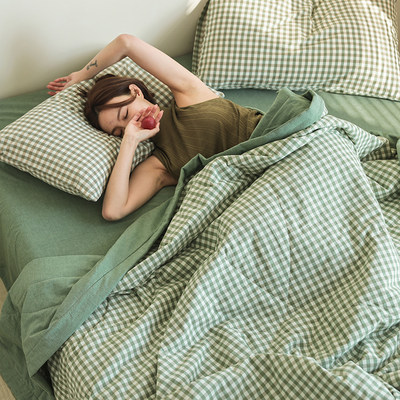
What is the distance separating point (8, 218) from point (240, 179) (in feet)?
2.29

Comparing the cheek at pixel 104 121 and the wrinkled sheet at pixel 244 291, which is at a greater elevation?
the cheek at pixel 104 121

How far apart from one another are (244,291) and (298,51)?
1.09 m

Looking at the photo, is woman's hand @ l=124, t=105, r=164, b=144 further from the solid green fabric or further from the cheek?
the solid green fabric

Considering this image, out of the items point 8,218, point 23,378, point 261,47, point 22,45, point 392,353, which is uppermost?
point 22,45

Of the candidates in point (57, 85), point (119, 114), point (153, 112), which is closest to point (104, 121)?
point (119, 114)

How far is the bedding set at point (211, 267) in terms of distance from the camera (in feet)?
3.94

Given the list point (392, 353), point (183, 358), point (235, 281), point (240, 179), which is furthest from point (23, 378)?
point (392, 353)

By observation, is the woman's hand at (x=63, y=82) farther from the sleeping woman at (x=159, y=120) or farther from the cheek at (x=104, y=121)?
the cheek at (x=104, y=121)

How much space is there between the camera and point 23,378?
152 cm

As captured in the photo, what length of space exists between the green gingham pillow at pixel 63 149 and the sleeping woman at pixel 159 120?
0.04 m

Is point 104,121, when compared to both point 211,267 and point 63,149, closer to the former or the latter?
point 63,149

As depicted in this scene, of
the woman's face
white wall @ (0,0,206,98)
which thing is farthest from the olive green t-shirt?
white wall @ (0,0,206,98)

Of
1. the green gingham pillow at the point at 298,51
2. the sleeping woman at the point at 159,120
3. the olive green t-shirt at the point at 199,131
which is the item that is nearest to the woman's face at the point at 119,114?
the sleeping woman at the point at 159,120

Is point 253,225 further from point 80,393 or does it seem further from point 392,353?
point 80,393
